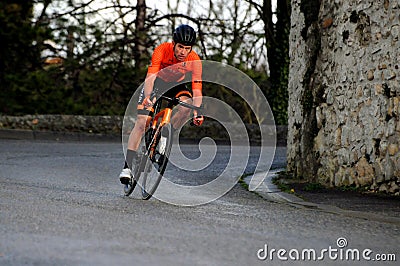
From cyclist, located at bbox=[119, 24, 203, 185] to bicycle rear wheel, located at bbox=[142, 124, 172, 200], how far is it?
0.17 metres

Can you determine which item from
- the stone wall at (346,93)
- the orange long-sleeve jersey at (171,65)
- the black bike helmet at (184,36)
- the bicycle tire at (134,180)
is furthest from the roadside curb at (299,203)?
the black bike helmet at (184,36)

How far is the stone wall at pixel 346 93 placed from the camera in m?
9.83

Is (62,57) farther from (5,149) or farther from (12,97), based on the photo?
(5,149)

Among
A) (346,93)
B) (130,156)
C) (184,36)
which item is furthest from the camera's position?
(346,93)

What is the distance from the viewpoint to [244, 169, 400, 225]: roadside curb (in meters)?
8.18

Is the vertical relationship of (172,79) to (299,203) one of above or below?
above

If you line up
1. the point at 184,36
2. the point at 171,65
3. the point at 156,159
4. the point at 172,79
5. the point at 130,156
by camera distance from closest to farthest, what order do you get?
the point at 184,36
the point at 171,65
the point at 172,79
the point at 156,159
the point at 130,156

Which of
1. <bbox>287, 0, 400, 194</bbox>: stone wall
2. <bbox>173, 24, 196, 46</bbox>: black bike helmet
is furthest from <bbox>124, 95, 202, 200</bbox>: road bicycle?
<bbox>287, 0, 400, 194</bbox>: stone wall

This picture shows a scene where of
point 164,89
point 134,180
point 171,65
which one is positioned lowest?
point 134,180

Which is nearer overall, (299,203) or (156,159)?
(156,159)

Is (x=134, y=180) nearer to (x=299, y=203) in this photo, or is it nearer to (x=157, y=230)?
(x=299, y=203)

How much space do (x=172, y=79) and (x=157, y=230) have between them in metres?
2.62

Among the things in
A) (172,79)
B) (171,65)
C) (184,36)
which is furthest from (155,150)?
(184,36)

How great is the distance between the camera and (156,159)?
9.05 metres
